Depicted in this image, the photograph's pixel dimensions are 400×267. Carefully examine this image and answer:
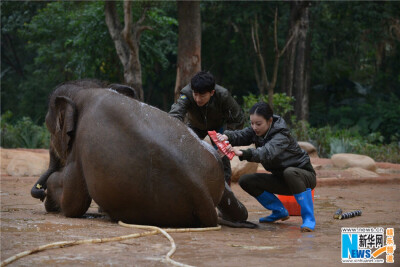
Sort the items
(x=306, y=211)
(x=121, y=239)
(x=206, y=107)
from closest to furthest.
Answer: (x=121, y=239) < (x=306, y=211) < (x=206, y=107)

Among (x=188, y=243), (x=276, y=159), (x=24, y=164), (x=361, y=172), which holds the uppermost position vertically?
(x=276, y=159)

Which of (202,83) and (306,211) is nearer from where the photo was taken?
(306,211)

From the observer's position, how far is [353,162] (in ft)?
38.7

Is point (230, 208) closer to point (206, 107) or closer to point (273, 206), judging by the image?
point (273, 206)

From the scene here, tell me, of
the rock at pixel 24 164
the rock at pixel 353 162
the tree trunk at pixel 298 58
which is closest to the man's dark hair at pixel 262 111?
the rock at pixel 24 164

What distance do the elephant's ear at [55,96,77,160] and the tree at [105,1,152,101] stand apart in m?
7.43

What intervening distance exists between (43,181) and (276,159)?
2.23 meters

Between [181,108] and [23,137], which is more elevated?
[181,108]

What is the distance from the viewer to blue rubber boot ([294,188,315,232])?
195 inches

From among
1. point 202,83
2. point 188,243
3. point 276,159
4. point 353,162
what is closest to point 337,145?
point 353,162

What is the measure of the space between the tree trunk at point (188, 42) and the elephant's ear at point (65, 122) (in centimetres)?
658

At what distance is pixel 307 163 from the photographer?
5.29 metres

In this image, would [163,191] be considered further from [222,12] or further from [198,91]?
[222,12]

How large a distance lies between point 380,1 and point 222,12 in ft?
21.6
